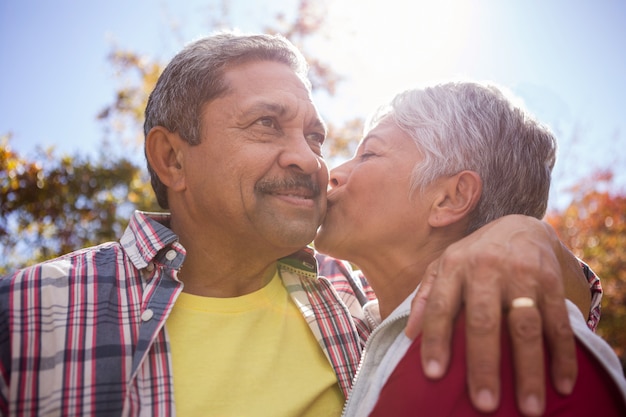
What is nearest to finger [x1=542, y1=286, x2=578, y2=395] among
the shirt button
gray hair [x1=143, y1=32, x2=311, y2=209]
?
the shirt button

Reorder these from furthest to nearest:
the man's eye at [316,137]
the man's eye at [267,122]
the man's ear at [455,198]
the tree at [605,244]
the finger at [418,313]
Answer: the tree at [605,244], the man's eye at [316,137], the man's eye at [267,122], the man's ear at [455,198], the finger at [418,313]

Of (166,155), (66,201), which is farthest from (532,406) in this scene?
(66,201)

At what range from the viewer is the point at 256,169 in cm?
241

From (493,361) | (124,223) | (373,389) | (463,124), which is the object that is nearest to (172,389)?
(373,389)

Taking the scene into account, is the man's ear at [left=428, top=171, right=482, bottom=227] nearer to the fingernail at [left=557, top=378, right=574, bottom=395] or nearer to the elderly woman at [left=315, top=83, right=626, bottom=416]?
the elderly woman at [left=315, top=83, right=626, bottom=416]

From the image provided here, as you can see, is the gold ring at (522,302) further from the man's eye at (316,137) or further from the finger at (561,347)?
the man's eye at (316,137)

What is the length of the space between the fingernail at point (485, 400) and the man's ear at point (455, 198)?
3.73 ft

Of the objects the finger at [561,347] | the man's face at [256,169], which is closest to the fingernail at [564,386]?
the finger at [561,347]

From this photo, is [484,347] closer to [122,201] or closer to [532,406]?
[532,406]

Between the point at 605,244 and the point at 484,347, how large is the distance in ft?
38.4

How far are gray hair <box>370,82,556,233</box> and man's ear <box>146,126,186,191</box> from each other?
1.25 metres

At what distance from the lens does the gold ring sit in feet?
4.58

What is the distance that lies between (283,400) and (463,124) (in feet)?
5.13

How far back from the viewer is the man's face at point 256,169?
2.39 metres
